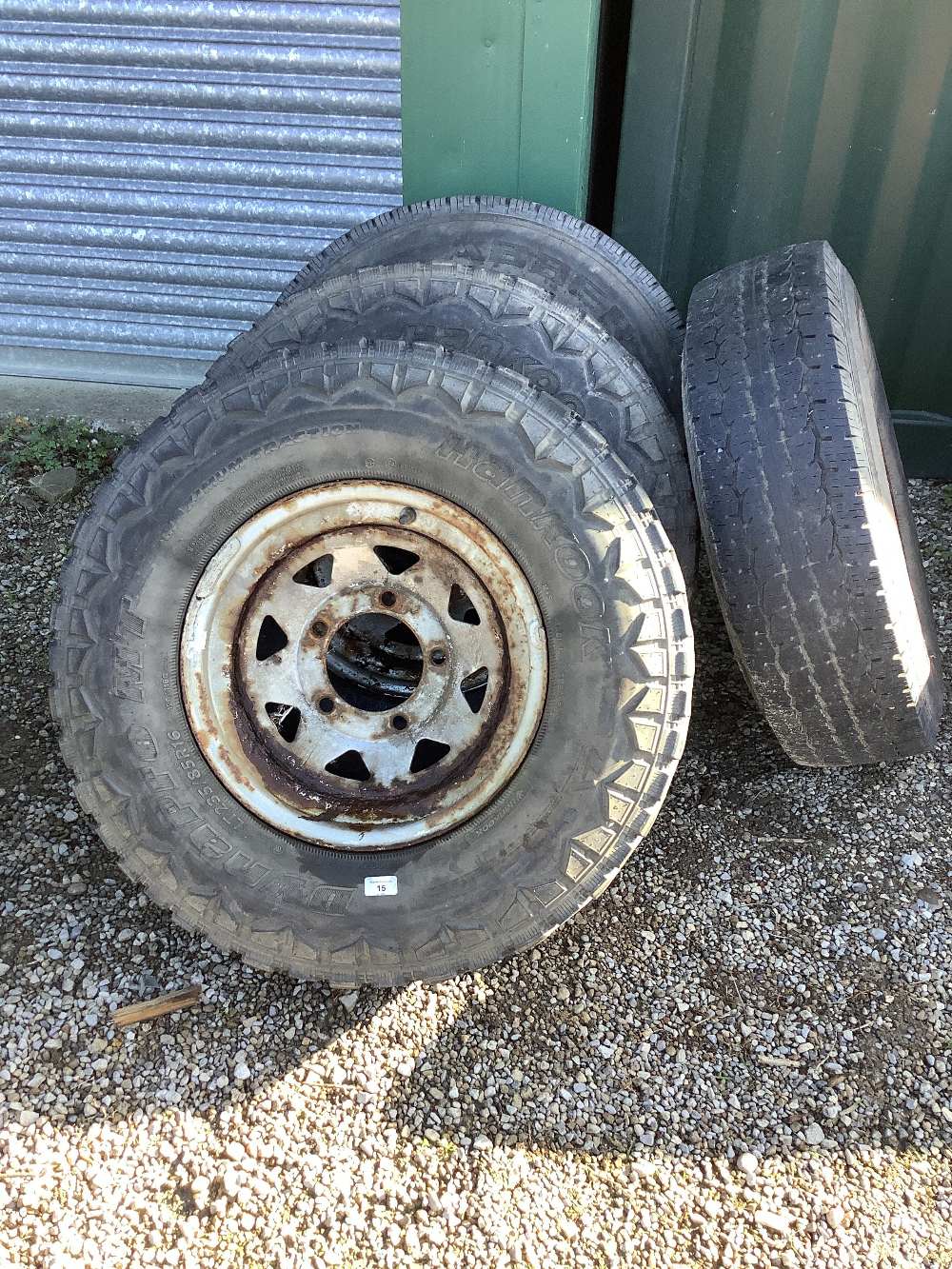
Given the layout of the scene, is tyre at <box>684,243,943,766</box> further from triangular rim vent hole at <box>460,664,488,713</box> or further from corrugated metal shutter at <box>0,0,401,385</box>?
corrugated metal shutter at <box>0,0,401,385</box>

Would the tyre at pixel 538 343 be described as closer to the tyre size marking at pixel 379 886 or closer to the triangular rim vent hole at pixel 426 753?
the triangular rim vent hole at pixel 426 753

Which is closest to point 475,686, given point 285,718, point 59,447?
point 285,718

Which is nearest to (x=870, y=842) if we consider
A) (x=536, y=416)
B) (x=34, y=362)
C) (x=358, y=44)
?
(x=536, y=416)

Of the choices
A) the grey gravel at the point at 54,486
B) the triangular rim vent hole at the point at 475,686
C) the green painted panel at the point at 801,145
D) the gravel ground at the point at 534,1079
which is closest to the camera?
the gravel ground at the point at 534,1079

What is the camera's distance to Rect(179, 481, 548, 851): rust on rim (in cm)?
217

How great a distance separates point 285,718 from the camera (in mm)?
2477

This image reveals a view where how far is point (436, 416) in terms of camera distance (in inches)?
84.4

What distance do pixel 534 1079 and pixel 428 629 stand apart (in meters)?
1.01

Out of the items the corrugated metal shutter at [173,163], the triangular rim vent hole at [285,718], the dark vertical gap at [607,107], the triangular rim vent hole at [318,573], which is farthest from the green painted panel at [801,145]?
the triangular rim vent hole at [285,718]

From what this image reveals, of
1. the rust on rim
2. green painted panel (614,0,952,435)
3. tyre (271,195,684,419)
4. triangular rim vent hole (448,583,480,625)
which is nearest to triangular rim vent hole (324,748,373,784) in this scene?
the rust on rim

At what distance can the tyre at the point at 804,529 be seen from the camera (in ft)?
7.57

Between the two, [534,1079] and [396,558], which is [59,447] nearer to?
[396,558]

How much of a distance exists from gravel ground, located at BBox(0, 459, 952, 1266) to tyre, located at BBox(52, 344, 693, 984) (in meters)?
0.22

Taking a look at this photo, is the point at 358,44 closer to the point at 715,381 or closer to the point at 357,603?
the point at 715,381
